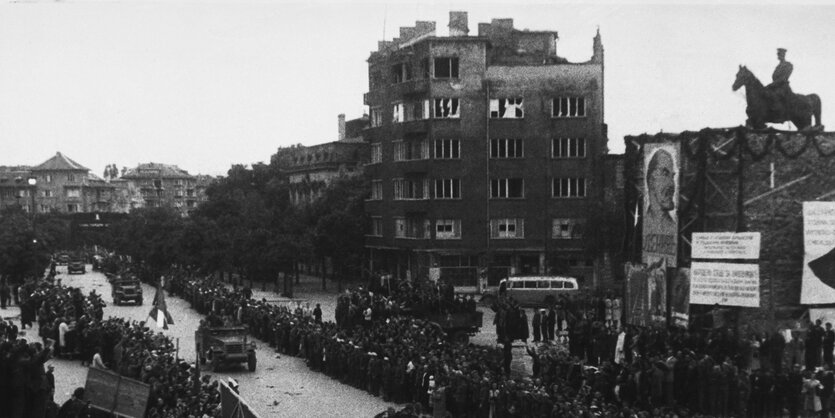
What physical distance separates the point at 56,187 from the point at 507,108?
3513 inches

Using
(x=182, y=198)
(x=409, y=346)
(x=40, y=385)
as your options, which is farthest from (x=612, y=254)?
(x=182, y=198)

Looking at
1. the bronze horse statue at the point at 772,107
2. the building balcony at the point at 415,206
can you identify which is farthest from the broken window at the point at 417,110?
the bronze horse statue at the point at 772,107

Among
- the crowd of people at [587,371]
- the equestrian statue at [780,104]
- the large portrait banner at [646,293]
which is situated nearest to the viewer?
the crowd of people at [587,371]

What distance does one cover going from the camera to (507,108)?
55.8 metres

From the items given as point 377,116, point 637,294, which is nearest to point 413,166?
point 377,116

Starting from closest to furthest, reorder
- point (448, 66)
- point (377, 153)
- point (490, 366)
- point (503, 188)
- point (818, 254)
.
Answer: point (490, 366)
point (818, 254)
point (503, 188)
point (448, 66)
point (377, 153)

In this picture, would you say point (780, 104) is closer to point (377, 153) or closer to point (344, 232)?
point (377, 153)

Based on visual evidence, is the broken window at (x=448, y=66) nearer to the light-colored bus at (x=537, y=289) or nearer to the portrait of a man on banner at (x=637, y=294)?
the light-colored bus at (x=537, y=289)

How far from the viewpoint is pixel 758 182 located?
97.1ft

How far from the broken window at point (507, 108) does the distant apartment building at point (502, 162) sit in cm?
6

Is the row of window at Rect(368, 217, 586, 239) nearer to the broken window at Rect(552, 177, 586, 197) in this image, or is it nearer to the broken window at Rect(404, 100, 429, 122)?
the broken window at Rect(552, 177, 586, 197)

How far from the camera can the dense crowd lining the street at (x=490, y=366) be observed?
19.7 meters

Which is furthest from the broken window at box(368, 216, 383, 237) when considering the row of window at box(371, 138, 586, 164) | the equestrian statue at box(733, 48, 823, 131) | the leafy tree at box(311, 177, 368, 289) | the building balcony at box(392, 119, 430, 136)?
the equestrian statue at box(733, 48, 823, 131)

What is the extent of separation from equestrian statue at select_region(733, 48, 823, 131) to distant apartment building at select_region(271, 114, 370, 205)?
44.6 meters
